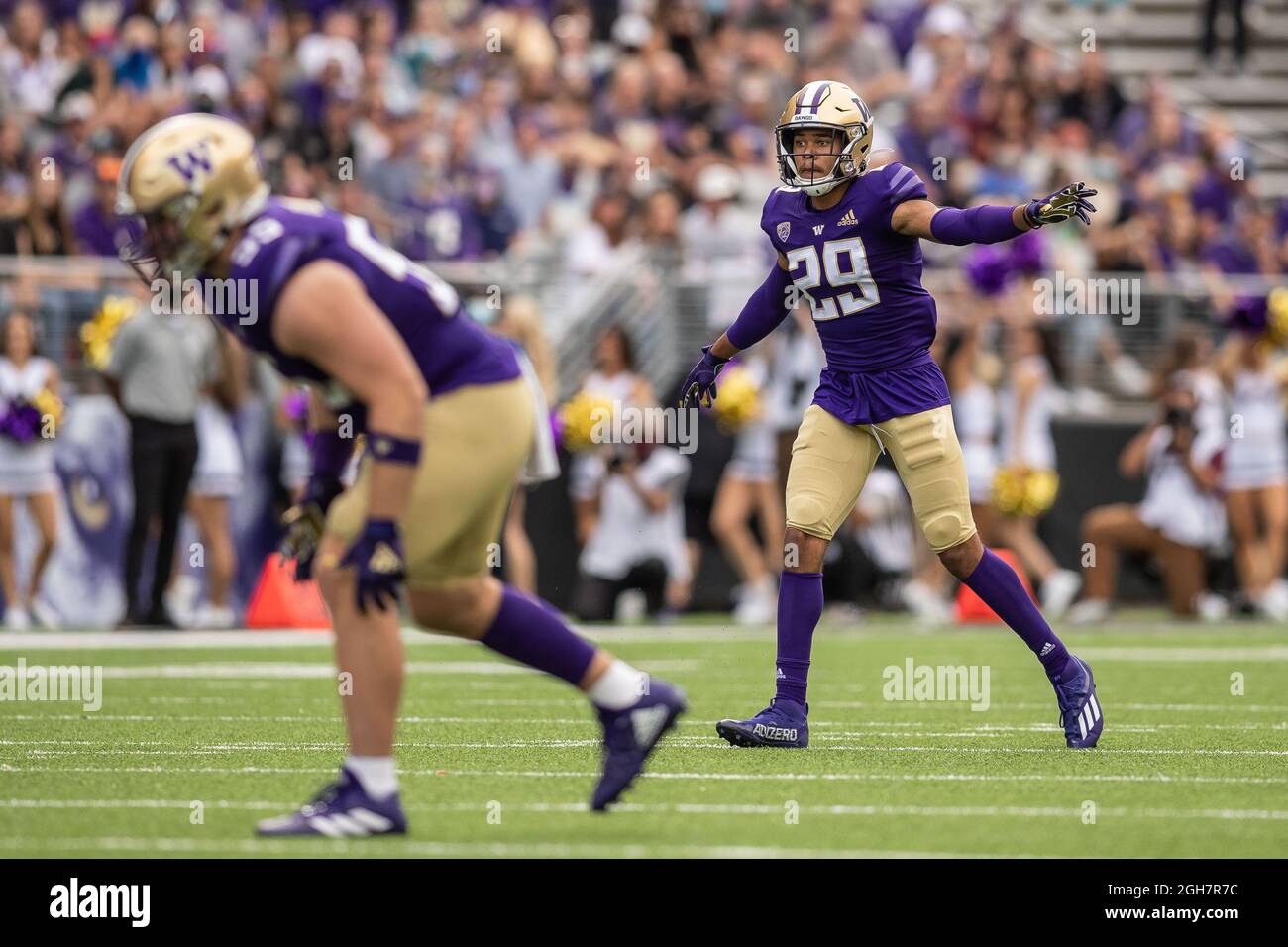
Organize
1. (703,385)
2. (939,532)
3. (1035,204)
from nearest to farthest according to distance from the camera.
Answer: (1035,204), (939,532), (703,385)

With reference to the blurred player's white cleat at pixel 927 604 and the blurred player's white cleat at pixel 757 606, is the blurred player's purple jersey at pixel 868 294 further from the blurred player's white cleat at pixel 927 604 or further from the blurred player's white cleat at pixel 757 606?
the blurred player's white cleat at pixel 927 604

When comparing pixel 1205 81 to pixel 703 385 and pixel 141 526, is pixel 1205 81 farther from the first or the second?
pixel 703 385

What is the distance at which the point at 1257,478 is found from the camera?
15750 mm

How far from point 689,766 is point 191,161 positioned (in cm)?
269

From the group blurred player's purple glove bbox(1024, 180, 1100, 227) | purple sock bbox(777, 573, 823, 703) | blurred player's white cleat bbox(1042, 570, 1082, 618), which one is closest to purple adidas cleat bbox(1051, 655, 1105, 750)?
purple sock bbox(777, 573, 823, 703)

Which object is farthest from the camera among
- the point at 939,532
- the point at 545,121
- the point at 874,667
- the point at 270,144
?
the point at 545,121

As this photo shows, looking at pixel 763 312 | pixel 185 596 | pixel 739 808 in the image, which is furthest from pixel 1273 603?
pixel 739 808

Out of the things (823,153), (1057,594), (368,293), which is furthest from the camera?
(1057,594)

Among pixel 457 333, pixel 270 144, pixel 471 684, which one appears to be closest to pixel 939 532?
pixel 457 333

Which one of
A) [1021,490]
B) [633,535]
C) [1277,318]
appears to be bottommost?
[633,535]

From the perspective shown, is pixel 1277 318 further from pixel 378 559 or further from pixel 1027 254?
pixel 378 559

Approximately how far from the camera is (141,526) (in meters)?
14.2

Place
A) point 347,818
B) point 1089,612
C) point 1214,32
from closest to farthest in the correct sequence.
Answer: point 347,818 → point 1089,612 → point 1214,32

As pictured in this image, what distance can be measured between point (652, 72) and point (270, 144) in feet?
12.9
